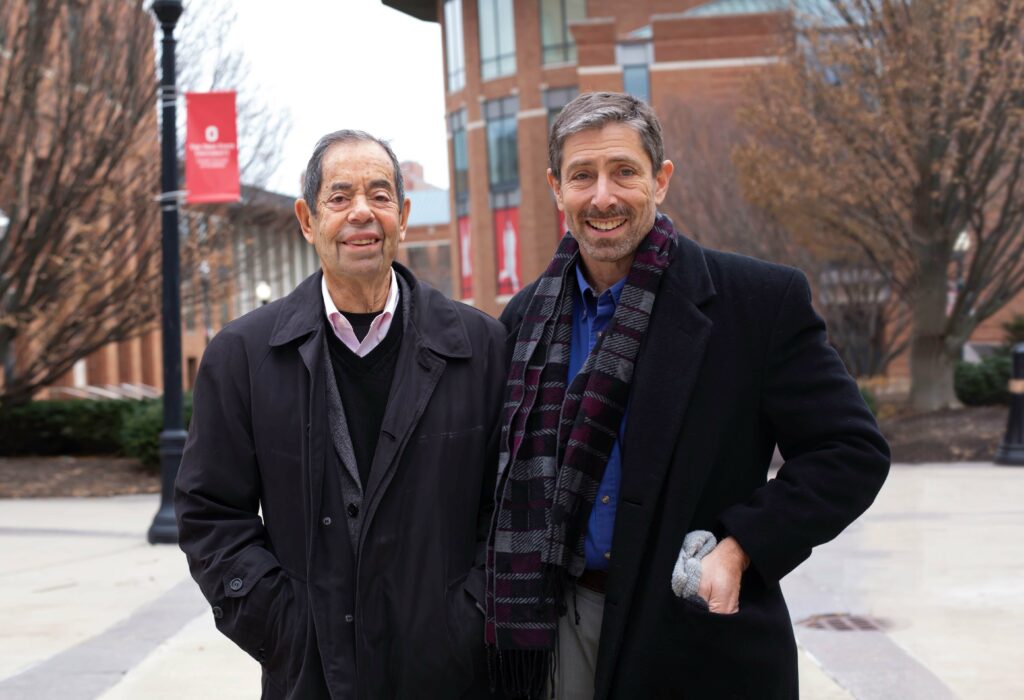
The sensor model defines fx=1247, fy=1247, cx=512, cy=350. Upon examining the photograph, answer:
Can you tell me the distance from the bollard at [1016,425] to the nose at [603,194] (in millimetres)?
13136

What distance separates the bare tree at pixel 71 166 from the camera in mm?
16391

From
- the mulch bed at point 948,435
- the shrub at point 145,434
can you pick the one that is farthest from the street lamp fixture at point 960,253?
the shrub at point 145,434

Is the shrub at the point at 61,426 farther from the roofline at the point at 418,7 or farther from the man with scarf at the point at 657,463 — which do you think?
the roofline at the point at 418,7

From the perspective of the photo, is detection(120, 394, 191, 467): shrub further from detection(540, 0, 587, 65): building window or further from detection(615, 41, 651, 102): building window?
detection(540, 0, 587, 65): building window

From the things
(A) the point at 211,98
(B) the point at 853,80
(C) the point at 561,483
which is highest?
(B) the point at 853,80

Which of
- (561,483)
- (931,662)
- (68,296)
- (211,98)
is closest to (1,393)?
(68,296)

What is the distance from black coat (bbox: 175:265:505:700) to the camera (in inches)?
120

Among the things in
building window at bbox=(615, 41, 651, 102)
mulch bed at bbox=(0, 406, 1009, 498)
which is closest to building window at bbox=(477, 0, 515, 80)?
building window at bbox=(615, 41, 651, 102)

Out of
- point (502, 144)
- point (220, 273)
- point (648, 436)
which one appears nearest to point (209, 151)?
point (220, 273)

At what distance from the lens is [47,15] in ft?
53.6

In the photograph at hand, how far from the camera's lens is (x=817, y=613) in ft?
23.6

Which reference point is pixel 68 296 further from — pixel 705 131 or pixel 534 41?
pixel 534 41

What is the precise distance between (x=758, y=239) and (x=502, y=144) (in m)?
25.2

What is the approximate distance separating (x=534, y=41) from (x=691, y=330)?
46998 millimetres
